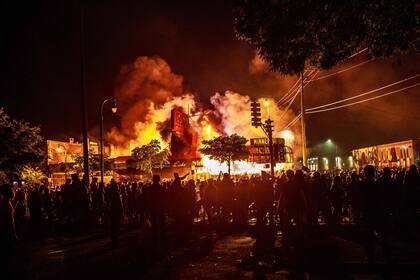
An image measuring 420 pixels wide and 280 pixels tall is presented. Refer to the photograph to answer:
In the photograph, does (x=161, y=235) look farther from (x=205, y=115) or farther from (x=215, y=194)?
(x=205, y=115)

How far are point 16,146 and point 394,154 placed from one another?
30.8m

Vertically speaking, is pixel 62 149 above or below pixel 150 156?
above

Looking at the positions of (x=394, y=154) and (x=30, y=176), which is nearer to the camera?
(x=30, y=176)

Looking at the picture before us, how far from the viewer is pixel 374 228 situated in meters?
8.16

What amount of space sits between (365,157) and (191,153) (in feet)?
61.8

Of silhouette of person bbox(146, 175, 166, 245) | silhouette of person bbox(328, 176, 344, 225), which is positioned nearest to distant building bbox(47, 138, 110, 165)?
silhouette of person bbox(146, 175, 166, 245)

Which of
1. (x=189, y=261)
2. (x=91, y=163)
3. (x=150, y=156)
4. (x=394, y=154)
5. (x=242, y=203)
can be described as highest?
(x=150, y=156)

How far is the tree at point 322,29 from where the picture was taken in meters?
8.37

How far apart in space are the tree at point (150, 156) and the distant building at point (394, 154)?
67.2 feet

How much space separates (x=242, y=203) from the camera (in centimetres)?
1456

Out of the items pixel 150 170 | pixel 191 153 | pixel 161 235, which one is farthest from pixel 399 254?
pixel 191 153

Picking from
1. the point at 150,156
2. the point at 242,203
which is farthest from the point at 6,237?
the point at 150,156

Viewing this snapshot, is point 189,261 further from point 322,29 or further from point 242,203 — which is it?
point 322,29

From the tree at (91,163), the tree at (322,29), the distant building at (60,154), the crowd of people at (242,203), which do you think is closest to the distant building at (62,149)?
the distant building at (60,154)
